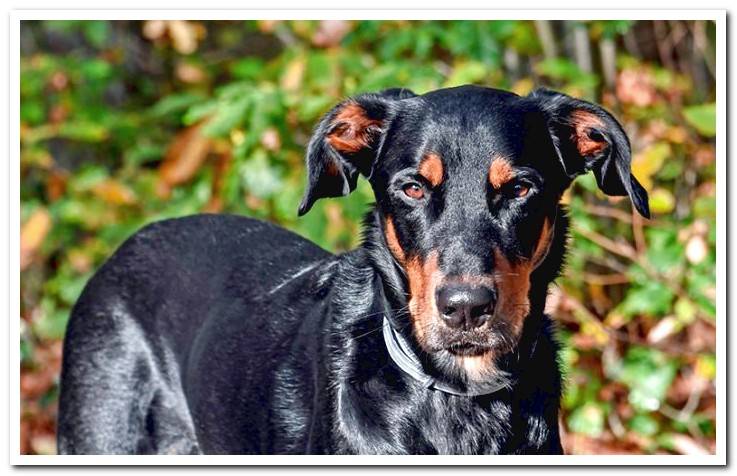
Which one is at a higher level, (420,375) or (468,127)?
(468,127)

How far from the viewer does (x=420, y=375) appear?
3861 millimetres

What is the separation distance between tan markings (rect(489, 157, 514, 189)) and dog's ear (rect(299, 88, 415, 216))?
0.59 meters

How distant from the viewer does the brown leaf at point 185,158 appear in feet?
26.2

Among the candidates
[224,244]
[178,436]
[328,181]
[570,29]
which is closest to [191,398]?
[178,436]

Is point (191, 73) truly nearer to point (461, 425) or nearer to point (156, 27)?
point (156, 27)

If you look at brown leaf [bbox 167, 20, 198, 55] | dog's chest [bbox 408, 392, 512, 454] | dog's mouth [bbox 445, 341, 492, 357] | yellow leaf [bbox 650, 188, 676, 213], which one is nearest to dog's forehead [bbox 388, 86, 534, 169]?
dog's mouth [bbox 445, 341, 492, 357]

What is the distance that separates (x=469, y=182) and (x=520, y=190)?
0.18m

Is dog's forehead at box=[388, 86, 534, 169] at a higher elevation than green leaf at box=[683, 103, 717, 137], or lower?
lower

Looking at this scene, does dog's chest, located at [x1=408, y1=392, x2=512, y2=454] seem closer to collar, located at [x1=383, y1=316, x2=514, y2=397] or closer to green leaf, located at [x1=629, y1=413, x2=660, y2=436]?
collar, located at [x1=383, y1=316, x2=514, y2=397]

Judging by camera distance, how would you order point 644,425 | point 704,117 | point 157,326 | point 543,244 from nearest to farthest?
1. point 543,244
2. point 157,326
3. point 704,117
4. point 644,425

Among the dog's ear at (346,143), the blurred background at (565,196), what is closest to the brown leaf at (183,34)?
the blurred background at (565,196)

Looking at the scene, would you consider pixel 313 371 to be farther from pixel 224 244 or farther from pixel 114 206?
pixel 114 206

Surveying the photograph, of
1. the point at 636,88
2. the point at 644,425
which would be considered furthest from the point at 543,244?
the point at 636,88

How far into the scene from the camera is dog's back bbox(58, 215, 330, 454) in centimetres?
486
